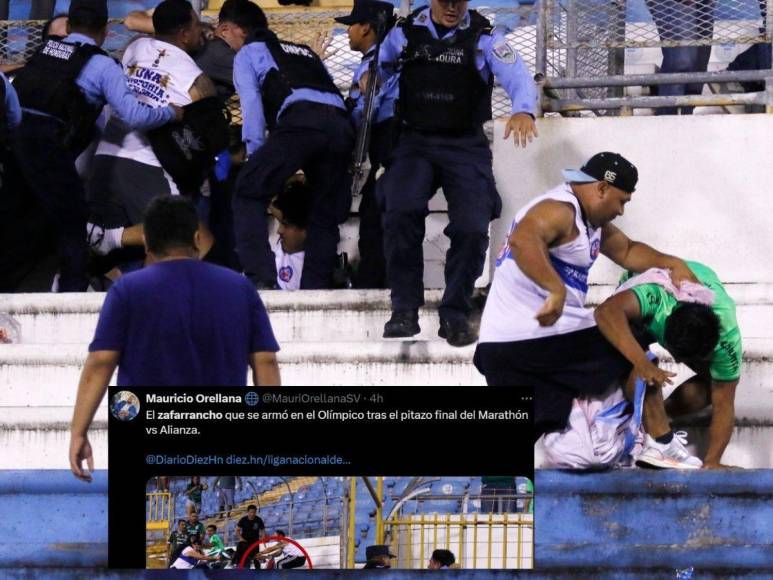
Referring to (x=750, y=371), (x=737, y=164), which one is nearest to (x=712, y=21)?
(x=737, y=164)

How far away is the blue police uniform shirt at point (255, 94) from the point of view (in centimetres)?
823

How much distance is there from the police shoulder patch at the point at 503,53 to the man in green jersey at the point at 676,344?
4.88 feet

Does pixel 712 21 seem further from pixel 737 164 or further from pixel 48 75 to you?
Result: pixel 48 75

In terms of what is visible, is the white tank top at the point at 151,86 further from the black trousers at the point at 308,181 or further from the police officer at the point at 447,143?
the police officer at the point at 447,143

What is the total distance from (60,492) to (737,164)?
12.1ft

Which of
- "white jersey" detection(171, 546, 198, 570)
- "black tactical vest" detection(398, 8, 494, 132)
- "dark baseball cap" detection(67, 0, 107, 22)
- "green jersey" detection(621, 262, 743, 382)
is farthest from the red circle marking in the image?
"dark baseball cap" detection(67, 0, 107, 22)

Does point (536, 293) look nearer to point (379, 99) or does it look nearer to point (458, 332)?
point (458, 332)

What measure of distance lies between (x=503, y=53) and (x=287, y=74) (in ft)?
3.29

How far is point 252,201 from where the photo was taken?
8109 mm

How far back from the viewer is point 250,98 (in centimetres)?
829

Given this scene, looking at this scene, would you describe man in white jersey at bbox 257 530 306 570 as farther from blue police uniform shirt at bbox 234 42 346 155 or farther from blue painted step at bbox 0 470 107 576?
blue police uniform shirt at bbox 234 42 346 155

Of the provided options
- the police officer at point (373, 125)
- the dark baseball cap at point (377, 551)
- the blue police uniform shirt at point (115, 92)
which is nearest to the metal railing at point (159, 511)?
the dark baseball cap at point (377, 551)

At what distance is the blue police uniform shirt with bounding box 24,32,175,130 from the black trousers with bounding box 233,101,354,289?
561 millimetres

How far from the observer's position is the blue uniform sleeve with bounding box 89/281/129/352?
5.50m
